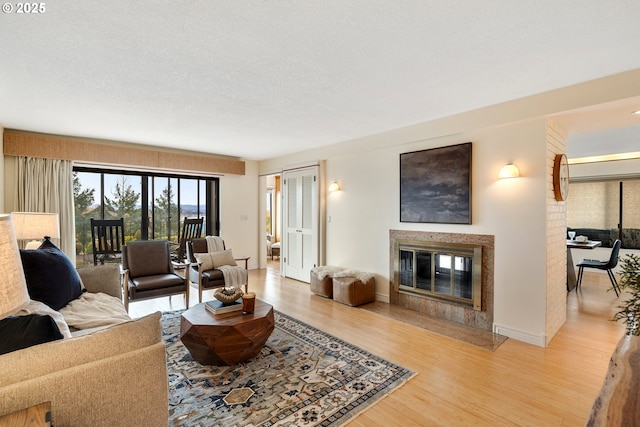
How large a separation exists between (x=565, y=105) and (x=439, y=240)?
71.6 inches

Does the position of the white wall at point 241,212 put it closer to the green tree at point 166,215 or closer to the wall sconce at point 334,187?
the green tree at point 166,215

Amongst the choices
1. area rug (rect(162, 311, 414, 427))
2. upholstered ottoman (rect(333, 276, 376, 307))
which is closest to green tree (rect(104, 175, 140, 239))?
area rug (rect(162, 311, 414, 427))

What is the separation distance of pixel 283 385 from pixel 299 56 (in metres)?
2.45

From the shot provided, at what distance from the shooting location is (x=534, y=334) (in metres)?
3.08

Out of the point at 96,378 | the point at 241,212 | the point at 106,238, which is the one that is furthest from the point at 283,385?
the point at 241,212

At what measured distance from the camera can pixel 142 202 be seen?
560cm

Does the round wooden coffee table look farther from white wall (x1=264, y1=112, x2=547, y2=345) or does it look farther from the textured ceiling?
white wall (x1=264, y1=112, x2=547, y2=345)

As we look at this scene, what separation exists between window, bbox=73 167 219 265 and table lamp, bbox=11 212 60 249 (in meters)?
2.22

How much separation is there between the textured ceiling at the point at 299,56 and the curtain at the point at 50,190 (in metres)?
1.01

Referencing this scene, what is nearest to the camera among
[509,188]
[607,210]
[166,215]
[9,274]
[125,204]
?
[9,274]

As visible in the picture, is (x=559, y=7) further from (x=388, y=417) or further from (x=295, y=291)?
(x=295, y=291)

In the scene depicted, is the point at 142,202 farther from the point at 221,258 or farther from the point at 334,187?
the point at 334,187

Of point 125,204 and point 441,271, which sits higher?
point 125,204

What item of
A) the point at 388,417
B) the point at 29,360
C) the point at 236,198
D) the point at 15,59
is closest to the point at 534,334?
the point at 388,417
